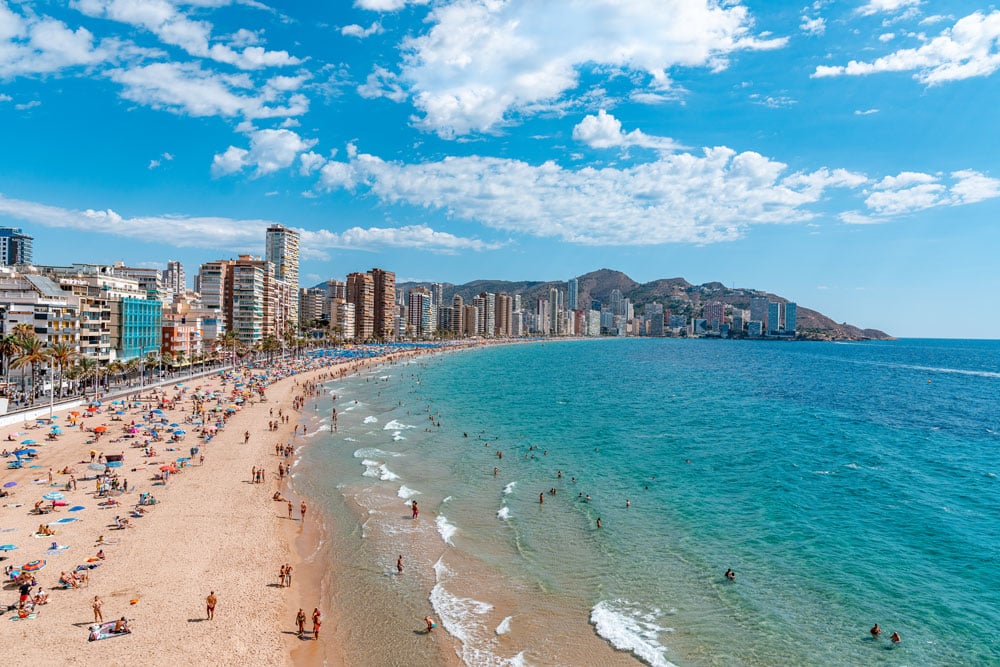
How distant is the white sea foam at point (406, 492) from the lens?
32.6 meters

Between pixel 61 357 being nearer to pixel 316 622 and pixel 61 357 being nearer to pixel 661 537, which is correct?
pixel 316 622

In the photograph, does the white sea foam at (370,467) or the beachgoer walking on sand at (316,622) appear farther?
the white sea foam at (370,467)

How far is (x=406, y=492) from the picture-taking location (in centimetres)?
3338

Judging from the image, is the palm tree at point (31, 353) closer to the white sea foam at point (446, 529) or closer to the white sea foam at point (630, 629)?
the white sea foam at point (446, 529)

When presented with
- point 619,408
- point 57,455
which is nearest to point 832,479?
point 619,408

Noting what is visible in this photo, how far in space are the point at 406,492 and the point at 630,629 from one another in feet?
56.9

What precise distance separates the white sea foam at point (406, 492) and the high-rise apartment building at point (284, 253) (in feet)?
493

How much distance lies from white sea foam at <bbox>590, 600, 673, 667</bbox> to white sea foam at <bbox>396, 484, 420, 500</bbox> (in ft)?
48.5

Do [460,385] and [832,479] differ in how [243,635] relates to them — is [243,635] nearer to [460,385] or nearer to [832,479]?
[832,479]

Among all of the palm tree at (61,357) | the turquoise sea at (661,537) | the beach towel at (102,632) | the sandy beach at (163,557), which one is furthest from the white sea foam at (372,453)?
the palm tree at (61,357)

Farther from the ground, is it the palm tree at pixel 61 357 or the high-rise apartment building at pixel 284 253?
the high-rise apartment building at pixel 284 253

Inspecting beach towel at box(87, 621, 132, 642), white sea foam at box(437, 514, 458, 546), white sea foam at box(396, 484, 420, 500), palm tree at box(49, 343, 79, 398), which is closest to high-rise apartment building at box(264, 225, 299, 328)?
palm tree at box(49, 343, 79, 398)

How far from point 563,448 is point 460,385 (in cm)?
4554

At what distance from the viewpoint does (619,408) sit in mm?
67500
